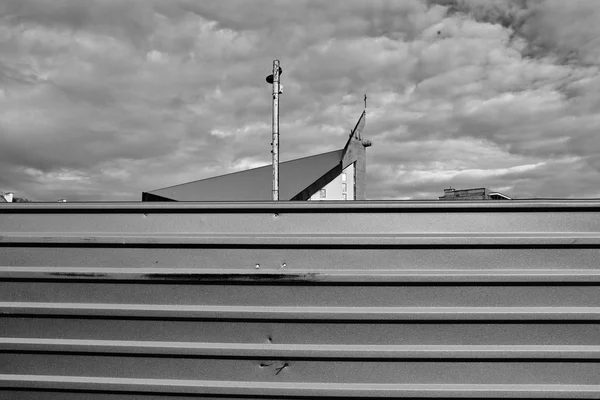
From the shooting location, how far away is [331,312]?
55.6 inches

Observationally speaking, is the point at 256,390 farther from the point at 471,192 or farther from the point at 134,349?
the point at 471,192

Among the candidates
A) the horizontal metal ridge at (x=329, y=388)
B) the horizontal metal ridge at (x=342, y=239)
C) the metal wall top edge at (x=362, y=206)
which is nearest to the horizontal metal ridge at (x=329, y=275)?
the horizontal metal ridge at (x=342, y=239)

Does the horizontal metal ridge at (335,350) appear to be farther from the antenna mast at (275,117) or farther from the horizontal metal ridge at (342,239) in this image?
the antenna mast at (275,117)

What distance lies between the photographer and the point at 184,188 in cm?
795

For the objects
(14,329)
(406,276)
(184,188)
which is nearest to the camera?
(406,276)

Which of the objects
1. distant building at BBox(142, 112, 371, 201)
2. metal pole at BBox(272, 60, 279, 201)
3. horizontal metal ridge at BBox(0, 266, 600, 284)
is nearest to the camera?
horizontal metal ridge at BBox(0, 266, 600, 284)

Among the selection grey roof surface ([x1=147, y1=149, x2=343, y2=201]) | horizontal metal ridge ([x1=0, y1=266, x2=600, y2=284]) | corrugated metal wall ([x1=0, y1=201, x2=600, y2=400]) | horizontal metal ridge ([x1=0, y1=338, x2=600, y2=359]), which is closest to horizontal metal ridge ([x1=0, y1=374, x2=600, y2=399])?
corrugated metal wall ([x1=0, y1=201, x2=600, y2=400])

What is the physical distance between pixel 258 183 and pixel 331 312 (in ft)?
22.3

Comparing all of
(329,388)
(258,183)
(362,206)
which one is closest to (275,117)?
(258,183)

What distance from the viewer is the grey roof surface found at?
24.5 ft

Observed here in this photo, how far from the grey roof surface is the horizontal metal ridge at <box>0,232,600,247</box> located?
217 inches

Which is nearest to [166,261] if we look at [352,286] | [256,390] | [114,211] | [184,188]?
[114,211]

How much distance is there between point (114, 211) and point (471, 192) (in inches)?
191

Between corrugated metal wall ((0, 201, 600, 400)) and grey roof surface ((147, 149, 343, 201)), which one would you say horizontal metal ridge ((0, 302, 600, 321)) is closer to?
corrugated metal wall ((0, 201, 600, 400))
